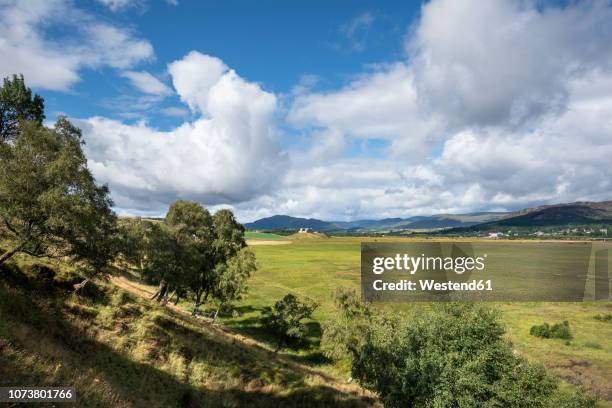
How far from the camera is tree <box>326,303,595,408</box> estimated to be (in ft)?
108

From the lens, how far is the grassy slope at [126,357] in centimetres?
1823

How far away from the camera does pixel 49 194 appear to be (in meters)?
21.2

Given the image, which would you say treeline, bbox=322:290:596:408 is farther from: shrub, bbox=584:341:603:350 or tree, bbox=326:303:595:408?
shrub, bbox=584:341:603:350

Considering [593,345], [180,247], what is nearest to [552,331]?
[593,345]

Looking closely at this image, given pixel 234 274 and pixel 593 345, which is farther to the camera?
pixel 593 345

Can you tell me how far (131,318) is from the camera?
33.4 metres

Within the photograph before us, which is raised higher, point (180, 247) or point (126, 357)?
point (180, 247)

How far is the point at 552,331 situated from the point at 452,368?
235ft

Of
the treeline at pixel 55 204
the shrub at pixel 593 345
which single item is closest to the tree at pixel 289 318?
the treeline at pixel 55 204

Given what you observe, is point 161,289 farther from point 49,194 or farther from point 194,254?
point 49,194

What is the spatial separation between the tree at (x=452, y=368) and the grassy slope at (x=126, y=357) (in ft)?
18.3

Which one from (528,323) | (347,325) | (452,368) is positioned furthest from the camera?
(528,323)

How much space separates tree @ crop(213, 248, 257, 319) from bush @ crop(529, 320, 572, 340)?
246ft

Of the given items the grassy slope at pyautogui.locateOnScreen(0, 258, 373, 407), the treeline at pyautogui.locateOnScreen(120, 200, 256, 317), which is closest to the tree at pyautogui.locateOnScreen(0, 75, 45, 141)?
the treeline at pyautogui.locateOnScreen(120, 200, 256, 317)
